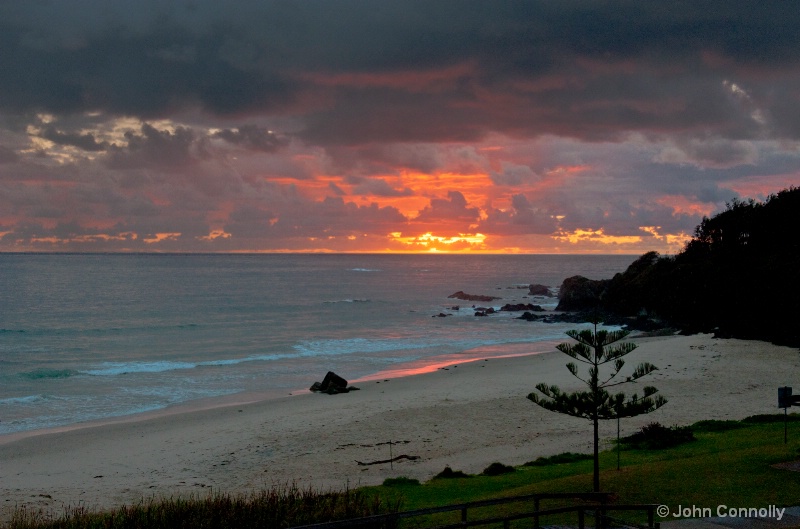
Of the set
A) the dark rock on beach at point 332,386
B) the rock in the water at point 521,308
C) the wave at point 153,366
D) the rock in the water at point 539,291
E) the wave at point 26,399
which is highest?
the rock in the water at point 539,291

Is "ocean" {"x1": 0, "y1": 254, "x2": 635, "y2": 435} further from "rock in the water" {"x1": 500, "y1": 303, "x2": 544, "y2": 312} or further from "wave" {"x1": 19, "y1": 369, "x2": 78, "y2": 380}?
"rock in the water" {"x1": 500, "y1": 303, "x2": 544, "y2": 312}

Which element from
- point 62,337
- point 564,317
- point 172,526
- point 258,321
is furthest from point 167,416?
point 564,317

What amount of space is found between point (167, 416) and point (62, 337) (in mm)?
29854

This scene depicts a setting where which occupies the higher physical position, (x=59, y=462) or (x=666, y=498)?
(x=666, y=498)

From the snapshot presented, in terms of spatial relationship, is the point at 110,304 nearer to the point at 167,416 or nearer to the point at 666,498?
the point at 167,416

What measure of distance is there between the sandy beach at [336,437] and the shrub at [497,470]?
38.7 inches

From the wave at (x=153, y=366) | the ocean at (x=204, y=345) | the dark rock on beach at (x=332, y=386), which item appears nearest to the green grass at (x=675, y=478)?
the dark rock on beach at (x=332, y=386)

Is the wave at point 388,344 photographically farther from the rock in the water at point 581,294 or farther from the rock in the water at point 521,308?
Answer: the rock in the water at point 521,308

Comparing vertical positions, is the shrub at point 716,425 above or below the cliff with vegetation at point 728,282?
below

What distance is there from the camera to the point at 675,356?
32875mm

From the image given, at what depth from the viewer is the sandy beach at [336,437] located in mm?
16188

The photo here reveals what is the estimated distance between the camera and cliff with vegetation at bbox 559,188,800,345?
127 feet

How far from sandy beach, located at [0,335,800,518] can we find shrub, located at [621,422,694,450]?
1.49 m

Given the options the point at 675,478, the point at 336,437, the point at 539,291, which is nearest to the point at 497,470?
the point at 675,478
